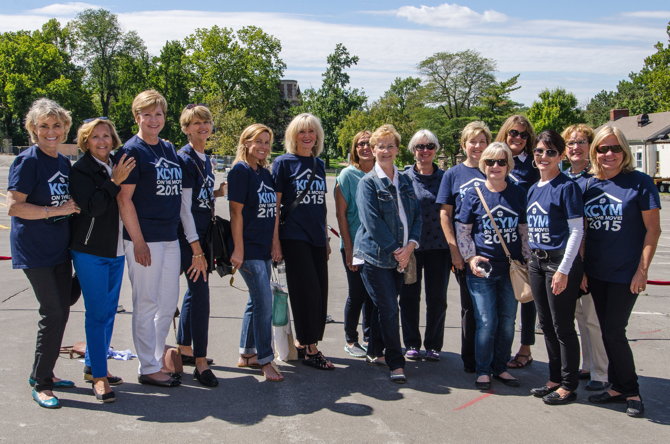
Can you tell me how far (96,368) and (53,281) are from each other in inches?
28.0

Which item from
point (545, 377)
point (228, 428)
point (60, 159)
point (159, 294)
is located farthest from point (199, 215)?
point (545, 377)

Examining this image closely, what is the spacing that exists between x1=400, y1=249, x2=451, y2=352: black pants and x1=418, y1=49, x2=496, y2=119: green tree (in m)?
74.1

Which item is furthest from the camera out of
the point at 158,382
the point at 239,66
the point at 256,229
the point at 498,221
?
the point at 239,66

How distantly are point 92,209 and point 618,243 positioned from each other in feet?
12.5

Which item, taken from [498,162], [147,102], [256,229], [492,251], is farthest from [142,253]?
[498,162]

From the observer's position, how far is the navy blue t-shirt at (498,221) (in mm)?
4902

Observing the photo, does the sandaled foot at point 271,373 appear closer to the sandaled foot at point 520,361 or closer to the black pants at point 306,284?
the black pants at point 306,284

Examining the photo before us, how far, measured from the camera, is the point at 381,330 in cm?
A: 532

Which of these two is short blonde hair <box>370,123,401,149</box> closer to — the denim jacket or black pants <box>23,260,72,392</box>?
the denim jacket

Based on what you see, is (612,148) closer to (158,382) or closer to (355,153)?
(355,153)

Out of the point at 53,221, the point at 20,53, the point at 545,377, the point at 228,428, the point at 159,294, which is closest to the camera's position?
the point at 228,428

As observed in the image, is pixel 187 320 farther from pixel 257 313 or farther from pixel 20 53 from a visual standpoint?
pixel 20 53

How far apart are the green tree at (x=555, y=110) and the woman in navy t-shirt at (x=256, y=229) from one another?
66366 millimetres

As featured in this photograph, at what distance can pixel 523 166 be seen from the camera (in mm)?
5664
